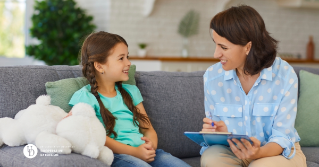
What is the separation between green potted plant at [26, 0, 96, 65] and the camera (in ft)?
12.3

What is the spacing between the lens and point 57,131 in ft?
4.18

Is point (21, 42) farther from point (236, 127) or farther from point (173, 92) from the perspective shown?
point (236, 127)

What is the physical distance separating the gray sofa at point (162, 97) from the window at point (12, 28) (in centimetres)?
264

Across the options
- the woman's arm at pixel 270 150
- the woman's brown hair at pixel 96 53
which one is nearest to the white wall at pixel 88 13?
the woman's brown hair at pixel 96 53

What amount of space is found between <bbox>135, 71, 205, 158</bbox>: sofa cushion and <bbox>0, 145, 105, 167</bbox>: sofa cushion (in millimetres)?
657

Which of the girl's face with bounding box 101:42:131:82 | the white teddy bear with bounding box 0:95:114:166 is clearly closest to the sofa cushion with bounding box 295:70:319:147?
the girl's face with bounding box 101:42:131:82

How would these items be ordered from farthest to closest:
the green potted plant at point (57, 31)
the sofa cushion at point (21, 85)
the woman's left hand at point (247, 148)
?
the green potted plant at point (57, 31)
the sofa cushion at point (21, 85)
the woman's left hand at point (247, 148)

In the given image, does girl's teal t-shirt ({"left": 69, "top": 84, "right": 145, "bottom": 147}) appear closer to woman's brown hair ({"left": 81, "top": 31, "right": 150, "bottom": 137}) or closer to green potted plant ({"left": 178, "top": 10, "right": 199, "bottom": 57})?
woman's brown hair ({"left": 81, "top": 31, "right": 150, "bottom": 137})

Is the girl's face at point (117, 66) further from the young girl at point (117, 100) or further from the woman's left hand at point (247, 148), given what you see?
the woman's left hand at point (247, 148)

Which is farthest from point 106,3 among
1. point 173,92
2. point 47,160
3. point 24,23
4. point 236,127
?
point 47,160

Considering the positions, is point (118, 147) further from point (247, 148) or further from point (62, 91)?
point (247, 148)

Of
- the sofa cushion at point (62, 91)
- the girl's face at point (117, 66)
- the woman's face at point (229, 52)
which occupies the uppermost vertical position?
the woman's face at point (229, 52)

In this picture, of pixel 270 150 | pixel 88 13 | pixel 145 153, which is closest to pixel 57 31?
pixel 88 13

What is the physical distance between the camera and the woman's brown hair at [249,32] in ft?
4.64
